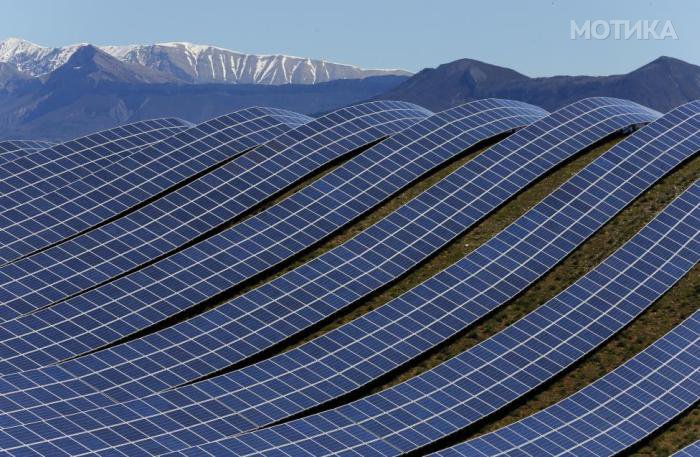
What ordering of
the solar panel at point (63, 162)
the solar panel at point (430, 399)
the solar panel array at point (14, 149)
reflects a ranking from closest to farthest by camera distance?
the solar panel at point (430, 399) < the solar panel at point (63, 162) < the solar panel array at point (14, 149)

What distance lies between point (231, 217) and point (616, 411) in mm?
36136

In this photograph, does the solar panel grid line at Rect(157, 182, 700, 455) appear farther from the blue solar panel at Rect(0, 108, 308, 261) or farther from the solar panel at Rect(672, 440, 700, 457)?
the blue solar panel at Rect(0, 108, 308, 261)

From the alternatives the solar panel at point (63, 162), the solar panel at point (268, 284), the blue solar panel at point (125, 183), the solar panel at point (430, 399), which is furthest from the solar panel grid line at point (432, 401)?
the solar panel at point (63, 162)

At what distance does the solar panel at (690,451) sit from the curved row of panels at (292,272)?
10.8 m

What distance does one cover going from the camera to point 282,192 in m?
95.3

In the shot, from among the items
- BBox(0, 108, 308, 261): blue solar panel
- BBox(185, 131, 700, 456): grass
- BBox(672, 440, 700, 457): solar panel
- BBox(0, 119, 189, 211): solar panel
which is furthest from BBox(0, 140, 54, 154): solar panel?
BBox(672, 440, 700, 457): solar panel

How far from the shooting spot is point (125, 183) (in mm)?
96812

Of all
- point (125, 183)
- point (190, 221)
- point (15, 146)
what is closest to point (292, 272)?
point (190, 221)

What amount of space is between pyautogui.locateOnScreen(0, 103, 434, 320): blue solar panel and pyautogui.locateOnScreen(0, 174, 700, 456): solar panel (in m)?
17.8

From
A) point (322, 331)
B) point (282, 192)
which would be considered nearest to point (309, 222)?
point (282, 192)

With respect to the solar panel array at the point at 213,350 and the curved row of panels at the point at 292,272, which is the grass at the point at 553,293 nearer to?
the curved row of panels at the point at 292,272

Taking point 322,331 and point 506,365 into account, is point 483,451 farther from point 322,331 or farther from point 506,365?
point 322,331

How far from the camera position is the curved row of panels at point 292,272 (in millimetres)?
64062

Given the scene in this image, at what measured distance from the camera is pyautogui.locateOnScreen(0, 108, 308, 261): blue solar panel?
8906cm
